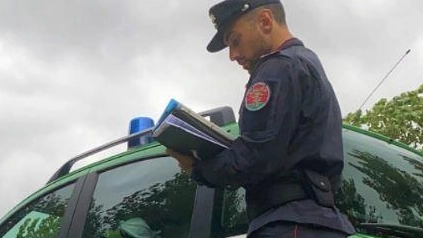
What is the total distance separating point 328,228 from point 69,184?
2.31 m

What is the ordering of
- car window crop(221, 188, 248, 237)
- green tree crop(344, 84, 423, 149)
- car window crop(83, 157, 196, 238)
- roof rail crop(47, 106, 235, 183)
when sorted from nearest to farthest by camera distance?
car window crop(221, 188, 248, 237) < car window crop(83, 157, 196, 238) < roof rail crop(47, 106, 235, 183) < green tree crop(344, 84, 423, 149)

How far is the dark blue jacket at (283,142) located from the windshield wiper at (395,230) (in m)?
0.59

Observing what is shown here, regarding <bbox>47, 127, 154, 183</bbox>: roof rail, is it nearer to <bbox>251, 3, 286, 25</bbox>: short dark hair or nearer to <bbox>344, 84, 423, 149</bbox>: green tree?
<bbox>251, 3, 286, 25</bbox>: short dark hair

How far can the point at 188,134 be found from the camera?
95.7 inches

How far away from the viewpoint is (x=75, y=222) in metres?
4.08

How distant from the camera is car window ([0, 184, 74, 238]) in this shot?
429cm

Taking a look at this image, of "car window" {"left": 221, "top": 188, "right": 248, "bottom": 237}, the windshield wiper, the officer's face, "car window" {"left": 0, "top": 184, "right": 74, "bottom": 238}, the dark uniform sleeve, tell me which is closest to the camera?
the dark uniform sleeve

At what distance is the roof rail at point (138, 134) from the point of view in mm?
3684

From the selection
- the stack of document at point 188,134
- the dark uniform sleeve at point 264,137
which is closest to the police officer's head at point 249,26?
the dark uniform sleeve at point 264,137

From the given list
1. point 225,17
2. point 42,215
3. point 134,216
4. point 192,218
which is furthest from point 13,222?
point 225,17

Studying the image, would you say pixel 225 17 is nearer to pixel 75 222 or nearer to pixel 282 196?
pixel 282 196

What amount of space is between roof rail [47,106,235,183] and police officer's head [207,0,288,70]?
0.95 m

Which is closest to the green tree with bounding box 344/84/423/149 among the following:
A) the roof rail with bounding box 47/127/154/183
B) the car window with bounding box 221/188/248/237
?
the roof rail with bounding box 47/127/154/183

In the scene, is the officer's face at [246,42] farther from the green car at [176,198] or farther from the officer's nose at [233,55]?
the green car at [176,198]
